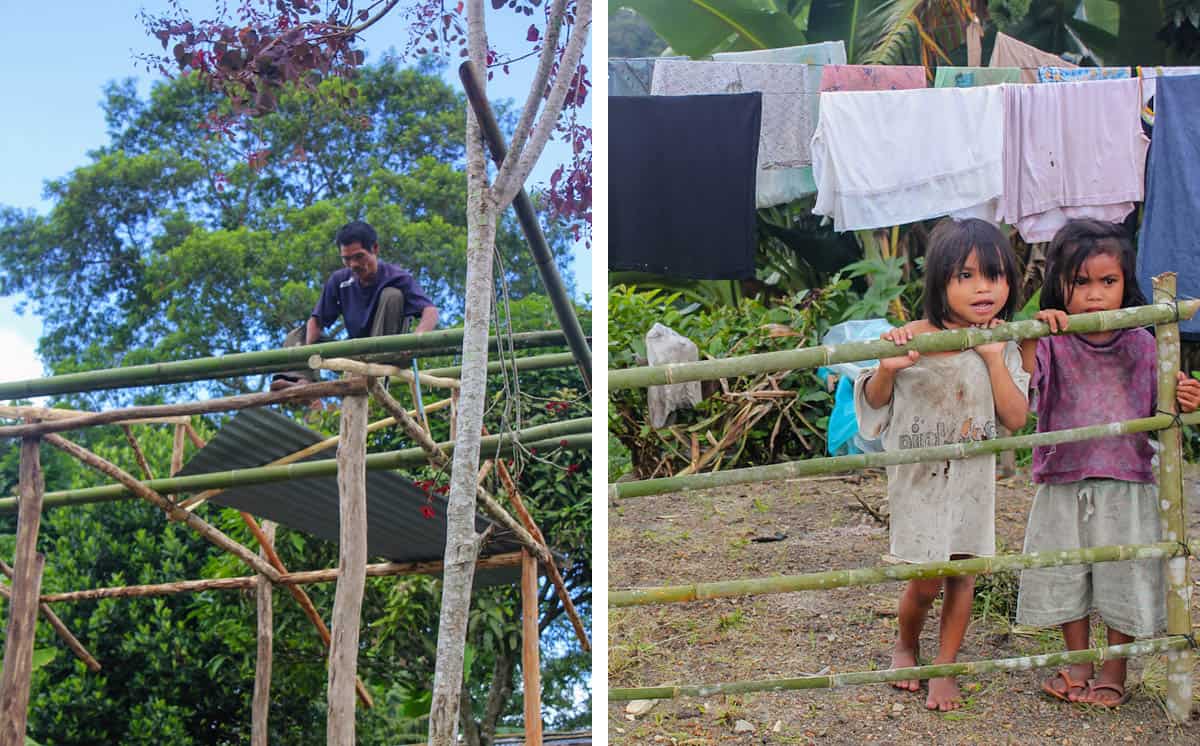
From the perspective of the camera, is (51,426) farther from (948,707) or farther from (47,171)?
(47,171)

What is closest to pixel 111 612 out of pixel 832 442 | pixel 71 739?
pixel 71 739

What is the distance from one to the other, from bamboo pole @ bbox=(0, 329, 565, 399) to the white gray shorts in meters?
1.14

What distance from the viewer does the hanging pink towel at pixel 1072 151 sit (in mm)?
3072

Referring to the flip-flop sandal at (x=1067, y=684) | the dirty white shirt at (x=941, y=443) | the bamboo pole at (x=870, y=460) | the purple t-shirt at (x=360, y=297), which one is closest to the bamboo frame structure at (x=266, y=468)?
the purple t-shirt at (x=360, y=297)

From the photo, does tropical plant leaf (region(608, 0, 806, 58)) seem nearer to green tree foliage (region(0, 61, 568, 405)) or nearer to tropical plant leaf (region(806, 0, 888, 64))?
tropical plant leaf (region(806, 0, 888, 64))

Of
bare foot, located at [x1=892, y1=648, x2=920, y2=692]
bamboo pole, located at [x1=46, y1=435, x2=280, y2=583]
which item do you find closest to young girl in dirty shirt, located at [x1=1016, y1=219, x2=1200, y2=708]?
bare foot, located at [x1=892, y1=648, x2=920, y2=692]

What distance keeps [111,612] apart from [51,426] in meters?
3.17

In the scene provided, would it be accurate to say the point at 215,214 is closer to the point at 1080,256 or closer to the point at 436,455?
the point at 436,455

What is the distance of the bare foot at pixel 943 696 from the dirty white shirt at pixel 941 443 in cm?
23

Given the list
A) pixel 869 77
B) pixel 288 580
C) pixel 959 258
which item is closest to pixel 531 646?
pixel 288 580

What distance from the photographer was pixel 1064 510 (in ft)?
6.70

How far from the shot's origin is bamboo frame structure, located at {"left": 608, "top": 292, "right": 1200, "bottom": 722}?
1.71 m

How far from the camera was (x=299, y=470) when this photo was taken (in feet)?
8.00

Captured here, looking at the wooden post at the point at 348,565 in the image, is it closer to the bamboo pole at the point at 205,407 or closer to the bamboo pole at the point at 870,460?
the bamboo pole at the point at 205,407
